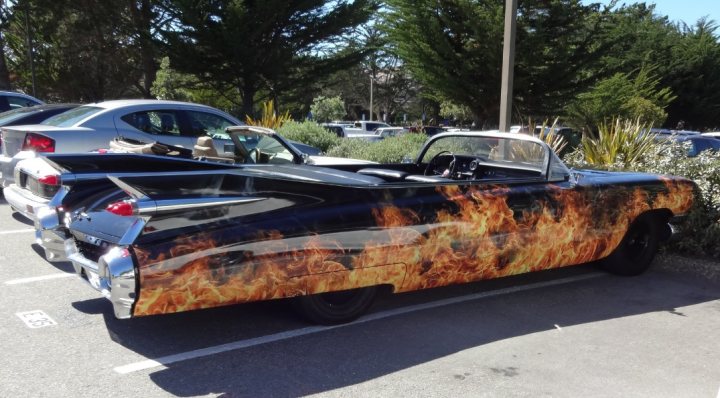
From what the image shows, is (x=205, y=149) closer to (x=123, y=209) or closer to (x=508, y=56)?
(x=123, y=209)

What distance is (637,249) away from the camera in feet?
20.6

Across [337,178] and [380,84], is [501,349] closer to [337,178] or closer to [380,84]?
[337,178]

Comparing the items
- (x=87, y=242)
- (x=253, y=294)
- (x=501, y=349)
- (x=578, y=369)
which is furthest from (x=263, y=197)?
(x=578, y=369)

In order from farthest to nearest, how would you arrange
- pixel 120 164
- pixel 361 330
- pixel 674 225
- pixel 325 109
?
pixel 325 109, pixel 674 225, pixel 120 164, pixel 361 330

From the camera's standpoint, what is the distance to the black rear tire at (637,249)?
6.16 metres

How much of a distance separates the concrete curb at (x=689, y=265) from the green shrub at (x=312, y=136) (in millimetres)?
8525

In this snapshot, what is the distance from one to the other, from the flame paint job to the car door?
4.83 meters

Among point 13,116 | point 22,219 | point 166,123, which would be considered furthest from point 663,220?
point 13,116

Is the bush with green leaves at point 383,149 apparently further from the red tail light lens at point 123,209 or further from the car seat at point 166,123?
the red tail light lens at point 123,209

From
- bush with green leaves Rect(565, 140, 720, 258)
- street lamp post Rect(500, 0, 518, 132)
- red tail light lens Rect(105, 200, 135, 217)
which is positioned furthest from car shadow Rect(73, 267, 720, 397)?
street lamp post Rect(500, 0, 518, 132)

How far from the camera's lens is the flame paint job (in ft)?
12.1

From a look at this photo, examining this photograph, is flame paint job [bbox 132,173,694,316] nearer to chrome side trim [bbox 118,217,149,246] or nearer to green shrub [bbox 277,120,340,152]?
chrome side trim [bbox 118,217,149,246]

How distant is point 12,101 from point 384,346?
457 inches

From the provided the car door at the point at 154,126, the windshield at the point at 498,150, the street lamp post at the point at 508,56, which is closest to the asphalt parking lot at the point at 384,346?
the windshield at the point at 498,150
